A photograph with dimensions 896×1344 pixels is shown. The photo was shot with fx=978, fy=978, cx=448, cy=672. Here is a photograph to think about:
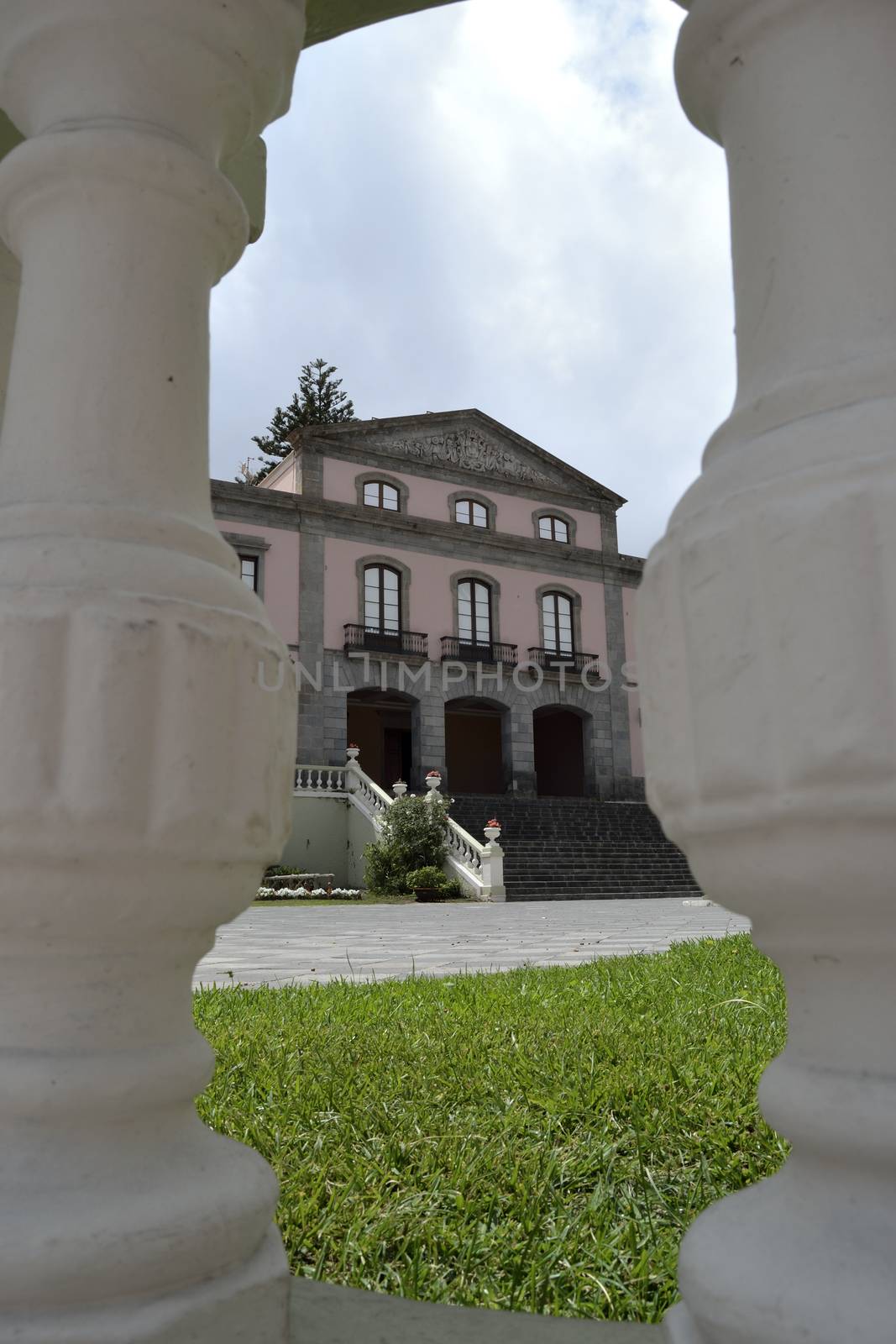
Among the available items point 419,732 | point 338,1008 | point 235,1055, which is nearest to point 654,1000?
point 338,1008

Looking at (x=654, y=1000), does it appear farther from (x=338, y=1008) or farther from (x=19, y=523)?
(x=19, y=523)

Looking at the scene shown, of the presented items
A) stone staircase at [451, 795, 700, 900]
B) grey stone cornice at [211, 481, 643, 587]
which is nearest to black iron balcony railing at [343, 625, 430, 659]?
grey stone cornice at [211, 481, 643, 587]

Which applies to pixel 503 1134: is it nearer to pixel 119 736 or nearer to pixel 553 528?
pixel 119 736

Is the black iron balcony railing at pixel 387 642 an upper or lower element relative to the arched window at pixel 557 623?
lower

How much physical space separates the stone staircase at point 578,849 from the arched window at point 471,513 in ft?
22.2

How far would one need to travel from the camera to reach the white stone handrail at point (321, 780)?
59.2 feet

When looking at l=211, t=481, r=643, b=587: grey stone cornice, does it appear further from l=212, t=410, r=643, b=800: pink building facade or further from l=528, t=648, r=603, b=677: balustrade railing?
l=528, t=648, r=603, b=677: balustrade railing

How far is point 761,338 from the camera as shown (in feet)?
2.71

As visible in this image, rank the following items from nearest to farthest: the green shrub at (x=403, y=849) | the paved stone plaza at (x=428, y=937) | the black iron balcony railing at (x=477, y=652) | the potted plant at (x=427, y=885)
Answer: the paved stone plaza at (x=428, y=937)
the potted plant at (x=427, y=885)
the green shrub at (x=403, y=849)
the black iron balcony railing at (x=477, y=652)

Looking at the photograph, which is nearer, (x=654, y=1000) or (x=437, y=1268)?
(x=437, y=1268)

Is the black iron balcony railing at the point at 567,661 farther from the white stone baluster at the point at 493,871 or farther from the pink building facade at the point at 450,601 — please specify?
the white stone baluster at the point at 493,871

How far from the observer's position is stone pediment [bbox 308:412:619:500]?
2233 cm

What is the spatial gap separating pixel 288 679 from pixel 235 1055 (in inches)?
75.2

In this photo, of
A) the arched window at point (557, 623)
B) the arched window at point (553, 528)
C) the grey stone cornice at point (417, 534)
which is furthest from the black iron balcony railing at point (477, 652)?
the arched window at point (553, 528)
